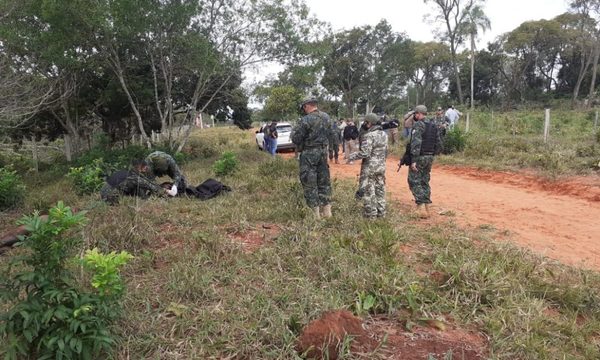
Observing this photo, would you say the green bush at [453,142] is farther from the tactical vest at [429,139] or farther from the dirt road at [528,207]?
the tactical vest at [429,139]

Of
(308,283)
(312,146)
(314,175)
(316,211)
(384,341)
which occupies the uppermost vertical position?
(312,146)

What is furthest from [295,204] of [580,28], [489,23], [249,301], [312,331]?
[580,28]

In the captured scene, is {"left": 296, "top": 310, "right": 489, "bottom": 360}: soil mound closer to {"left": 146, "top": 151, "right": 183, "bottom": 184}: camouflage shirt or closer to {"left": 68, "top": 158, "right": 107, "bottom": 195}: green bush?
{"left": 146, "top": 151, "right": 183, "bottom": 184}: camouflage shirt

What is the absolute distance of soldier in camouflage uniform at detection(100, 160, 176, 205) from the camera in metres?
6.34

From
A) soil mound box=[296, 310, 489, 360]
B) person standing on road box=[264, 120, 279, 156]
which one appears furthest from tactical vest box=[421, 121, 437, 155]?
person standing on road box=[264, 120, 279, 156]

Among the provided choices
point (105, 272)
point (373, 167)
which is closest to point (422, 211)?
point (373, 167)

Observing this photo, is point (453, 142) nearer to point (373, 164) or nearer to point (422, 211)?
point (422, 211)

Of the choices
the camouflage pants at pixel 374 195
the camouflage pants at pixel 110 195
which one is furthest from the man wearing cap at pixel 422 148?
the camouflage pants at pixel 110 195

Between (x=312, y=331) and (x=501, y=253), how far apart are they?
2527mm

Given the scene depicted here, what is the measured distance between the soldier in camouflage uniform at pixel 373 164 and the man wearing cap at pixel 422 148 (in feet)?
2.04

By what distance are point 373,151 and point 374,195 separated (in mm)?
600

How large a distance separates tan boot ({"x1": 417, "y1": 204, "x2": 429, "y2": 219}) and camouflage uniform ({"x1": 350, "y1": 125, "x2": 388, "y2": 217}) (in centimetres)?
76

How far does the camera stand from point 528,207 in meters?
7.24

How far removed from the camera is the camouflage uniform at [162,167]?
6840 millimetres
